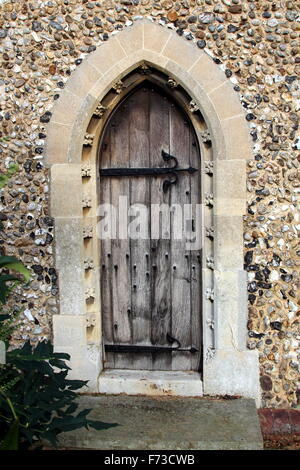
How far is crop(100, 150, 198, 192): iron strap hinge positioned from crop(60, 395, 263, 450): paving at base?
5.74 ft

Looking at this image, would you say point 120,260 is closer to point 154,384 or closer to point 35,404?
point 154,384

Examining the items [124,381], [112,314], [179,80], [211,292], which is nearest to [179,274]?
[211,292]

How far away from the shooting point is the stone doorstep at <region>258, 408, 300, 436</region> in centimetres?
377

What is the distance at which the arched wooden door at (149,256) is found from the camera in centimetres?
407

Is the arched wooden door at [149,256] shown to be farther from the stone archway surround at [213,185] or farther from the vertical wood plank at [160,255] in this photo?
the stone archway surround at [213,185]

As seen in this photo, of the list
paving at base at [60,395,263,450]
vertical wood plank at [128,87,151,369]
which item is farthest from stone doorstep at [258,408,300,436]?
vertical wood plank at [128,87,151,369]

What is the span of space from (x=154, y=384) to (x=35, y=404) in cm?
123

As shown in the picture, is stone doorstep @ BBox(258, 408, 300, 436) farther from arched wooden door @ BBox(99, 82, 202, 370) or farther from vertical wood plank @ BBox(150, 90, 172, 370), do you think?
vertical wood plank @ BBox(150, 90, 172, 370)

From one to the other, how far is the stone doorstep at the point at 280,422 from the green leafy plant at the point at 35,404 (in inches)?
54.9

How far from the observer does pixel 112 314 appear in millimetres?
4254

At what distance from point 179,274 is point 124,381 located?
3.29 feet

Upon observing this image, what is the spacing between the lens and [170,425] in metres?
3.54
